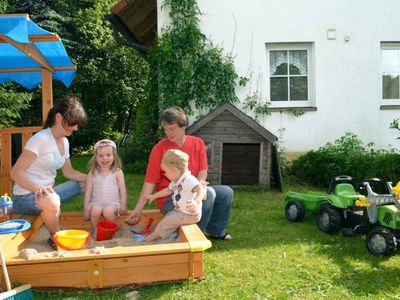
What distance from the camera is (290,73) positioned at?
27.6 ft

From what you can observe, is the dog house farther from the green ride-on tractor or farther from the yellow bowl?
the yellow bowl

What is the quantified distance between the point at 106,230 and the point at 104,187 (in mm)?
447

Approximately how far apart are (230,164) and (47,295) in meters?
4.56

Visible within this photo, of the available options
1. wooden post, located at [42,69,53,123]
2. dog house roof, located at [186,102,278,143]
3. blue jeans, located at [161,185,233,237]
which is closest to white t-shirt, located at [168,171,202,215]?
blue jeans, located at [161,185,233,237]

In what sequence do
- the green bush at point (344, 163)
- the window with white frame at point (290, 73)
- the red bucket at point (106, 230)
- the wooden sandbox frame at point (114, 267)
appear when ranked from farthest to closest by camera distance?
the window with white frame at point (290, 73) < the green bush at point (344, 163) < the red bucket at point (106, 230) < the wooden sandbox frame at point (114, 267)

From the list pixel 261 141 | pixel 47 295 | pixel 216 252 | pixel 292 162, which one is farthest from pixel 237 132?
pixel 47 295

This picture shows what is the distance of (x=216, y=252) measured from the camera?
3920mm

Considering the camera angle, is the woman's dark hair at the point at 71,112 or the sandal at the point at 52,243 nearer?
the sandal at the point at 52,243

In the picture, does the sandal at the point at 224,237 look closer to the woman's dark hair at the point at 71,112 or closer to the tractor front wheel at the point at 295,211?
the tractor front wheel at the point at 295,211

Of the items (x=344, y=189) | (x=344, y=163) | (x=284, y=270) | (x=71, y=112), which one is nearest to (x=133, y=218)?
(x=71, y=112)

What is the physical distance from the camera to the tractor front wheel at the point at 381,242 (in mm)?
3586

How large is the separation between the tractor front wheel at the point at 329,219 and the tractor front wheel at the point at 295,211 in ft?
1.29

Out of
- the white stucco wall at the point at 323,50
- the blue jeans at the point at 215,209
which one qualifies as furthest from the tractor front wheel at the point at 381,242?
the white stucco wall at the point at 323,50

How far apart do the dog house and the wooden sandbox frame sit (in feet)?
12.7
